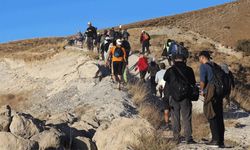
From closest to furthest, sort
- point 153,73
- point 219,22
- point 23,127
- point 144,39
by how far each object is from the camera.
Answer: point 23,127 < point 153,73 < point 144,39 < point 219,22

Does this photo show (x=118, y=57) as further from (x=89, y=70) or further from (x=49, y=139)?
(x=49, y=139)

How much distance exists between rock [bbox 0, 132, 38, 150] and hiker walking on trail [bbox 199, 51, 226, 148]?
323 centimetres

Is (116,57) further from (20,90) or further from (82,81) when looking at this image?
(20,90)

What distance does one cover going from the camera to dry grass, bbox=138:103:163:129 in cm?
1430

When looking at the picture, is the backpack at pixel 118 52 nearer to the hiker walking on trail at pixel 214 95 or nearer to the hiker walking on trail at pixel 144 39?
the hiker walking on trail at pixel 214 95

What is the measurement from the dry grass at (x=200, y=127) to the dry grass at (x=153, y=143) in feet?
10.6

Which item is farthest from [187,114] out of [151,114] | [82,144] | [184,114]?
[151,114]

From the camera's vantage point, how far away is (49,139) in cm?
1070

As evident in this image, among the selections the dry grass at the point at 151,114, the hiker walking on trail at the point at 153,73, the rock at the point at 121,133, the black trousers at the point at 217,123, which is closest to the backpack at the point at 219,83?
the black trousers at the point at 217,123

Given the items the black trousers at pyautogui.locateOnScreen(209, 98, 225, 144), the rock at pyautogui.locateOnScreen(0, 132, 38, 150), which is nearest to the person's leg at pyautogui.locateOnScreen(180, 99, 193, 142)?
the black trousers at pyautogui.locateOnScreen(209, 98, 225, 144)

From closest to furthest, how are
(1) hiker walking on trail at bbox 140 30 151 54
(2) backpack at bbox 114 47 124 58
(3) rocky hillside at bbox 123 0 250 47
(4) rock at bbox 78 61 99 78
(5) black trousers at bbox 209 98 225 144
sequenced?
(5) black trousers at bbox 209 98 225 144
(2) backpack at bbox 114 47 124 58
(4) rock at bbox 78 61 99 78
(1) hiker walking on trail at bbox 140 30 151 54
(3) rocky hillside at bbox 123 0 250 47

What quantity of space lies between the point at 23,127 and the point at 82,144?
1398mm

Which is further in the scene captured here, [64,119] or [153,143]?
[64,119]

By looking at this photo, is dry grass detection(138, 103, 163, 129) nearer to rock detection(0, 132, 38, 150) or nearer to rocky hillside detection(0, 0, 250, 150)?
rocky hillside detection(0, 0, 250, 150)
